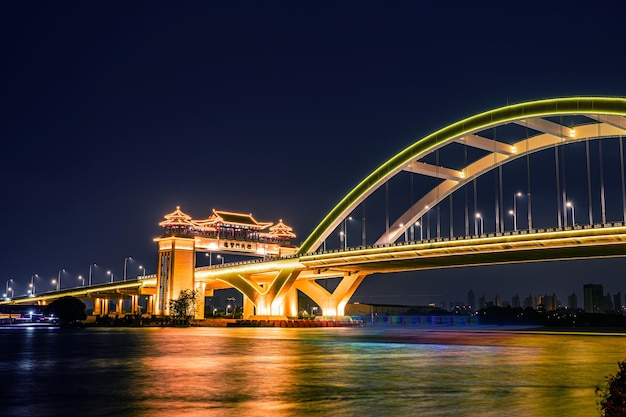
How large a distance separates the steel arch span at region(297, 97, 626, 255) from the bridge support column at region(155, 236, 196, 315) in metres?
25.7

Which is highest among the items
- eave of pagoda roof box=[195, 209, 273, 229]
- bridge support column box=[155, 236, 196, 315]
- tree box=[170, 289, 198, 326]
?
eave of pagoda roof box=[195, 209, 273, 229]

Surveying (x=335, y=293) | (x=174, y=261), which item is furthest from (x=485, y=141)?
(x=174, y=261)

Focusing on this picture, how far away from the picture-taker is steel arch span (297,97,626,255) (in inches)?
2188

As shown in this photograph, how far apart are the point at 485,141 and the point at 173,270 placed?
52726mm

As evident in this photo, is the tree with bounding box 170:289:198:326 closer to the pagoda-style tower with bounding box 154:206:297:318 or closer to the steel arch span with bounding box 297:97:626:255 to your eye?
the pagoda-style tower with bounding box 154:206:297:318

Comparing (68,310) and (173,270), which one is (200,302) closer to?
(173,270)

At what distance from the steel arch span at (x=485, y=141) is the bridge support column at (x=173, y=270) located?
84.5ft

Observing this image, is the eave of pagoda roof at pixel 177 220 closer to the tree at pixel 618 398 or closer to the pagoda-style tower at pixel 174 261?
the pagoda-style tower at pixel 174 261

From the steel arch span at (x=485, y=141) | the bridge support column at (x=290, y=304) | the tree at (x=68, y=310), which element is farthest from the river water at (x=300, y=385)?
the bridge support column at (x=290, y=304)

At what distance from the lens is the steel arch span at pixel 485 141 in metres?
55.6

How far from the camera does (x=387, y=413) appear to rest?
459 inches

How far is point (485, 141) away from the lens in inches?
2645

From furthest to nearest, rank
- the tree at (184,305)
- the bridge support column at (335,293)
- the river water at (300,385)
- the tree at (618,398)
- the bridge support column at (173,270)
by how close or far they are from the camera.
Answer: the bridge support column at (173,270) < the tree at (184,305) < the bridge support column at (335,293) < the river water at (300,385) < the tree at (618,398)

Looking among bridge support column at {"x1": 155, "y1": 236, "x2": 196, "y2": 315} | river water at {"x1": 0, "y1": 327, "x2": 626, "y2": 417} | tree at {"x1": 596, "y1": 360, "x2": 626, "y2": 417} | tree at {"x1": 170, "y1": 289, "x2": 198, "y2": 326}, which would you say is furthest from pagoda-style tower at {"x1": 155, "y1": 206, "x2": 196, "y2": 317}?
tree at {"x1": 596, "y1": 360, "x2": 626, "y2": 417}
